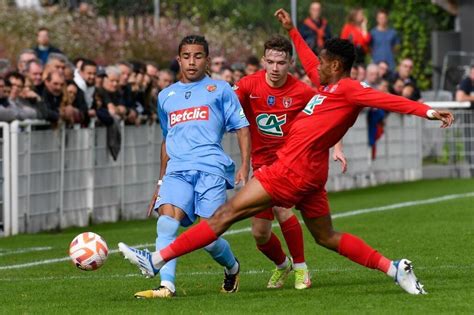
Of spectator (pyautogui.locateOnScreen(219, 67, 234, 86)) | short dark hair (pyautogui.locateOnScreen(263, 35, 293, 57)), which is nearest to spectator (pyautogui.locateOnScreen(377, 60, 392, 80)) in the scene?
spectator (pyautogui.locateOnScreen(219, 67, 234, 86))

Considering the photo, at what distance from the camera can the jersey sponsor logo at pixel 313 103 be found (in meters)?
12.3

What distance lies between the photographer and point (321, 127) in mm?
12164

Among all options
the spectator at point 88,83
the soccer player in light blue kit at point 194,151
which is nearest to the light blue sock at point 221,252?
the soccer player in light blue kit at point 194,151

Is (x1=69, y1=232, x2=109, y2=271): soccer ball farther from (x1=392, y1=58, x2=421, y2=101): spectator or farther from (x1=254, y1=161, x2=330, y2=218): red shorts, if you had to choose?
(x1=392, y1=58, x2=421, y2=101): spectator

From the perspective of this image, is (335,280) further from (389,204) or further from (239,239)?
(389,204)

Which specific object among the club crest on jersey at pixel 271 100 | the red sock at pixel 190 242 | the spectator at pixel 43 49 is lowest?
the red sock at pixel 190 242

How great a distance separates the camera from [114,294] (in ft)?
Answer: 42.1

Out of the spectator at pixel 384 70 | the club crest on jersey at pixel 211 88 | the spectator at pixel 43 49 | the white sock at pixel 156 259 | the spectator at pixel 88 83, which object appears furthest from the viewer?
the spectator at pixel 384 70

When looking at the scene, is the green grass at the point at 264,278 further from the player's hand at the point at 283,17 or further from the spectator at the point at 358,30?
the spectator at the point at 358,30

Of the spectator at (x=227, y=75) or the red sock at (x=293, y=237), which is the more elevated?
the spectator at (x=227, y=75)

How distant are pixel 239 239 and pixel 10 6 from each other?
46.5 feet

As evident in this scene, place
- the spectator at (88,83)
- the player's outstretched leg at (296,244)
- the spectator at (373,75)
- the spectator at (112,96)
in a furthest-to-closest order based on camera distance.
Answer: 1. the spectator at (373,75)
2. the spectator at (112,96)
3. the spectator at (88,83)
4. the player's outstretched leg at (296,244)

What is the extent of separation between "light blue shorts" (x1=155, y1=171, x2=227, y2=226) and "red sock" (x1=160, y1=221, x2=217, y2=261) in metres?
0.33

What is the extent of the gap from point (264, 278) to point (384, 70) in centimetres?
1555
